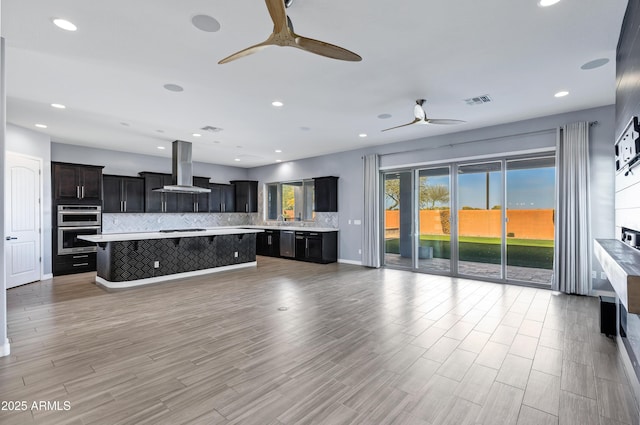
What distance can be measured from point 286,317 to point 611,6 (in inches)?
173

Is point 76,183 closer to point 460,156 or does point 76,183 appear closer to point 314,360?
point 314,360

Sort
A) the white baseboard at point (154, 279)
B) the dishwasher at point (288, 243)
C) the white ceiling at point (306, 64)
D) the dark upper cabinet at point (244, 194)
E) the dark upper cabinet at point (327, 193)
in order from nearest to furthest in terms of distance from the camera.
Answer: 1. the white ceiling at point (306, 64)
2. the white baseboard at point (154, 279)
3. the dark upper cabinet at point (327, 193)
4. the dishwasher at point (288, 243)
5. the dark upper cabinet at point (244, 194)

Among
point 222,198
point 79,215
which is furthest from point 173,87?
point 222,198

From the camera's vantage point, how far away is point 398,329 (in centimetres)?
350

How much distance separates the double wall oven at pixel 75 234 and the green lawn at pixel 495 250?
775 cm

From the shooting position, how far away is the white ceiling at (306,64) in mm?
2547

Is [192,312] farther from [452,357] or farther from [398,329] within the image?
[452,357]

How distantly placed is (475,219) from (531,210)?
3.17 ft

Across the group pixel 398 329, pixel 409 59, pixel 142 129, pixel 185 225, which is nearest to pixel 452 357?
pixel 398 329

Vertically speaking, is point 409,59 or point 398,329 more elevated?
point 409,59

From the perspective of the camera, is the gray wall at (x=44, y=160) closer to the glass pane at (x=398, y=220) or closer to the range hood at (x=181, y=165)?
the range hood at (x=181, y=165)

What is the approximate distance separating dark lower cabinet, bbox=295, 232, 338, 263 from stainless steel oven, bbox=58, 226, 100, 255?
196 inches

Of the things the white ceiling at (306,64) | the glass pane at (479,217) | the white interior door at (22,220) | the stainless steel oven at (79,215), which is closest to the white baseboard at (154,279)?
the white interior door at (22,220)

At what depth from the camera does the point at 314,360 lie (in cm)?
277
